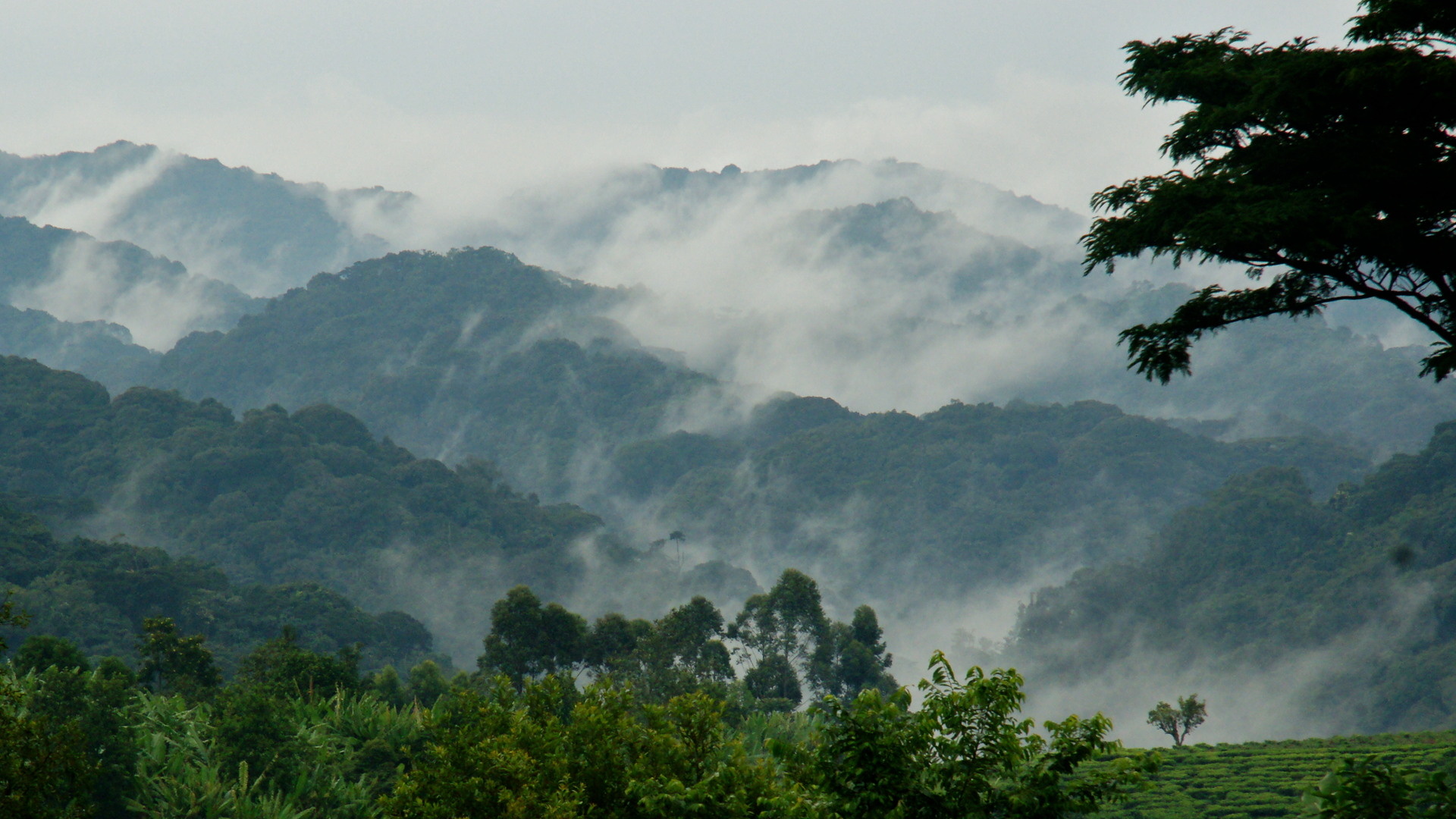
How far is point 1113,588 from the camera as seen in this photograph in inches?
4811

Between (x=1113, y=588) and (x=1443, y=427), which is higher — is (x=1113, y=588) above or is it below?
below

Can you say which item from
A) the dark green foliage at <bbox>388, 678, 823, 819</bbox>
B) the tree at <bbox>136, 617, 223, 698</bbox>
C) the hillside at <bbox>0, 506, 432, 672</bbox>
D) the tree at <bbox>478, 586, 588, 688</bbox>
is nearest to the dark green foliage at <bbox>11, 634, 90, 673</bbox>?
the tree at <bbox>136, 617, 223, 698</bbox>

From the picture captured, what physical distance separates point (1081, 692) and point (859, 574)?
59696 millimetres

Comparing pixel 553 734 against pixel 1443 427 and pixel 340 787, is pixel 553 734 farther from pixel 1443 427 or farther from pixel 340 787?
pixel 1443 427

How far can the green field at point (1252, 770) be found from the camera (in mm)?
38656

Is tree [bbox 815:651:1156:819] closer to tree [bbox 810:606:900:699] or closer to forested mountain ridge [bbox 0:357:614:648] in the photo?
tree [bbox 810:606:900:699]

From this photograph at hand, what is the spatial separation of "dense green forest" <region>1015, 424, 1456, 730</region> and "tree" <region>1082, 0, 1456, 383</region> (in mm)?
86352

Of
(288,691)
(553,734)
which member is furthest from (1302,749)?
(553,734)

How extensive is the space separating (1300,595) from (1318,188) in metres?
112

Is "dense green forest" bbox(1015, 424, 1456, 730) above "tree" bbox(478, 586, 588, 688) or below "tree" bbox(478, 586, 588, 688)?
above

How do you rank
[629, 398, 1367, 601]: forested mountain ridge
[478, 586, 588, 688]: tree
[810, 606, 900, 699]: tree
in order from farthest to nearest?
[629, 398, 1367, 601]: forested mountain ridge, [810, 606, 900, 699]: tree, [478, 586, 588, 688]: tree

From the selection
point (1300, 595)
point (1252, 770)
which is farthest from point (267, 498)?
point (1252, 770)

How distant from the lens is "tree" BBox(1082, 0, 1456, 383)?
30.7 ft

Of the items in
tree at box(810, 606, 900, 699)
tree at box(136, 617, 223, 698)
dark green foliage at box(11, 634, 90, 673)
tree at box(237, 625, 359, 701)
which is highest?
tree at box(810, 606, 900, 699)
